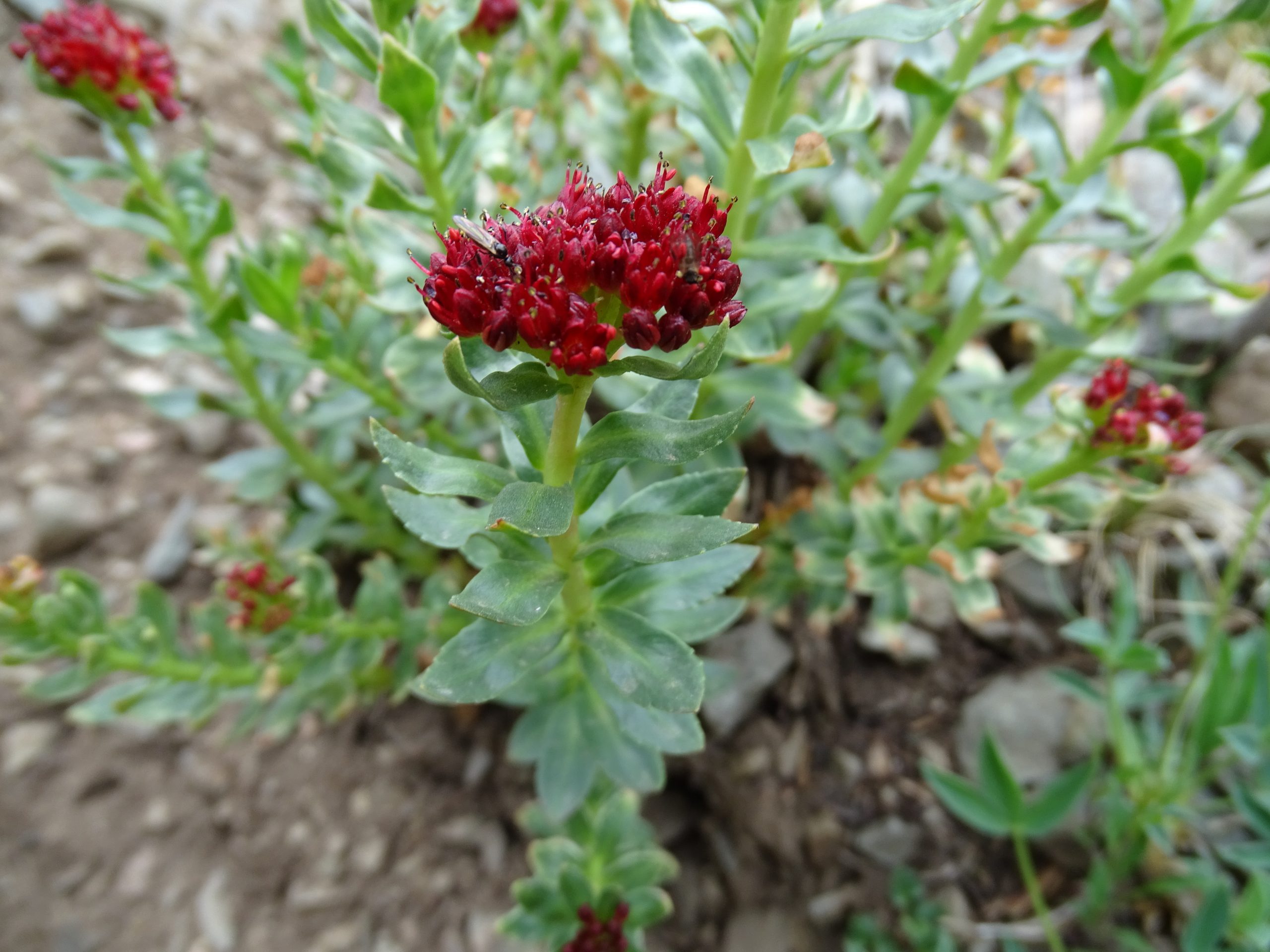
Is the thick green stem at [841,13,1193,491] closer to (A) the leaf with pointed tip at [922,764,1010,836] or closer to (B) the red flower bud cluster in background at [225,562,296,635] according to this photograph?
(A) the leaf with pointed tip at [922,764,1010,836]

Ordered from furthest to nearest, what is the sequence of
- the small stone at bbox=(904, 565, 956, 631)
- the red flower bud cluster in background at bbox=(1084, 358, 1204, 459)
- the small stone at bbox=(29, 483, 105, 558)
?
the small stone at bbox=(29, 483, 105, 558)
the small stone at bbox=(904, 565, 956, 631)
the red flower bud cluster in background at bbox=(1084, 358, 1204, 459)

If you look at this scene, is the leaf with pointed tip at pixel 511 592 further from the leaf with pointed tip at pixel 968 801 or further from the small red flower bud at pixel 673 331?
the leaf with pointed tip at pixel 968 801

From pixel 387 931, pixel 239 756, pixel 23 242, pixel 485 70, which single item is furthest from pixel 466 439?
pixel 23 242

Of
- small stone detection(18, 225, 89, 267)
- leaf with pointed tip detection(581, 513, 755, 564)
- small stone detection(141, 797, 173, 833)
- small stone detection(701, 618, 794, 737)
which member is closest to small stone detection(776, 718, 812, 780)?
small stone detection(701, 618, 794, 737)

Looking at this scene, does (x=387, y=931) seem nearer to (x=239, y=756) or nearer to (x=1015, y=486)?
(x=239, y=756)

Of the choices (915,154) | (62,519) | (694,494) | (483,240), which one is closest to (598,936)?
(694,494)

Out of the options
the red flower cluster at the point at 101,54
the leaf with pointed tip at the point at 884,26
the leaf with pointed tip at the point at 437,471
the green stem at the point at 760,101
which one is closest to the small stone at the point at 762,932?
the leaf with pointed tip at the point at 437,471
